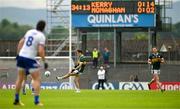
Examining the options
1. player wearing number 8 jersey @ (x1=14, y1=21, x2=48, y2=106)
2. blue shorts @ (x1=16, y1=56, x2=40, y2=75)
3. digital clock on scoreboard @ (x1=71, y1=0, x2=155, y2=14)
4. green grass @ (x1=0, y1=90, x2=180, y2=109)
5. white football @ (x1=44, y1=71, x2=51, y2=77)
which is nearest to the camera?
player wearing number 8 jersey @ (x1=14, y1=21, x2=48, y2=106)

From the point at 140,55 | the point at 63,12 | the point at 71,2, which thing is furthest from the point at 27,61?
the point at 140,55

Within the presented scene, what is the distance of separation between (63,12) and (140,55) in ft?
23.1

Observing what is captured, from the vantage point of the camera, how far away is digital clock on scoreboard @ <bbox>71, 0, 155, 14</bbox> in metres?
45.6

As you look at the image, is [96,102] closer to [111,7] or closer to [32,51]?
[32,51]

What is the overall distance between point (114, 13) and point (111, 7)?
1.55 feet

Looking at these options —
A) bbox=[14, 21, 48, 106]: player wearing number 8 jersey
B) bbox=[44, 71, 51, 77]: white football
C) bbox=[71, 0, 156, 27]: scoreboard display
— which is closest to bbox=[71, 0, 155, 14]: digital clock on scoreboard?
bbox=[71, 0, 156, 27]: scoreboard display

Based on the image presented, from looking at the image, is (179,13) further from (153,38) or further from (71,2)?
(71,2)

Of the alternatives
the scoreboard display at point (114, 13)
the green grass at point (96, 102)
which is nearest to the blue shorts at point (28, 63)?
the green grass at point (96, 102)

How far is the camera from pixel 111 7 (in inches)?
1802

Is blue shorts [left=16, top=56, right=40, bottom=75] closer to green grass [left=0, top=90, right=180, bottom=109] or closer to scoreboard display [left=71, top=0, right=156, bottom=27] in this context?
green grass [left=0, top=90, right=180, bottom=109]

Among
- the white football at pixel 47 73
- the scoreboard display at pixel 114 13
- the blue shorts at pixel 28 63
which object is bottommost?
the white football at pixel 47 73

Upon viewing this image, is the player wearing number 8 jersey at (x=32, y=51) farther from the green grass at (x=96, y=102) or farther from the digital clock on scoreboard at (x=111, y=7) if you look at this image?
the digital clock on scoreboard at (x=111, y=7)

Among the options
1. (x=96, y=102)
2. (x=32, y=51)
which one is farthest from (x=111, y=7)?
(x=32, y=51)

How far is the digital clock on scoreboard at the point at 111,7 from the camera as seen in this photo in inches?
1795
